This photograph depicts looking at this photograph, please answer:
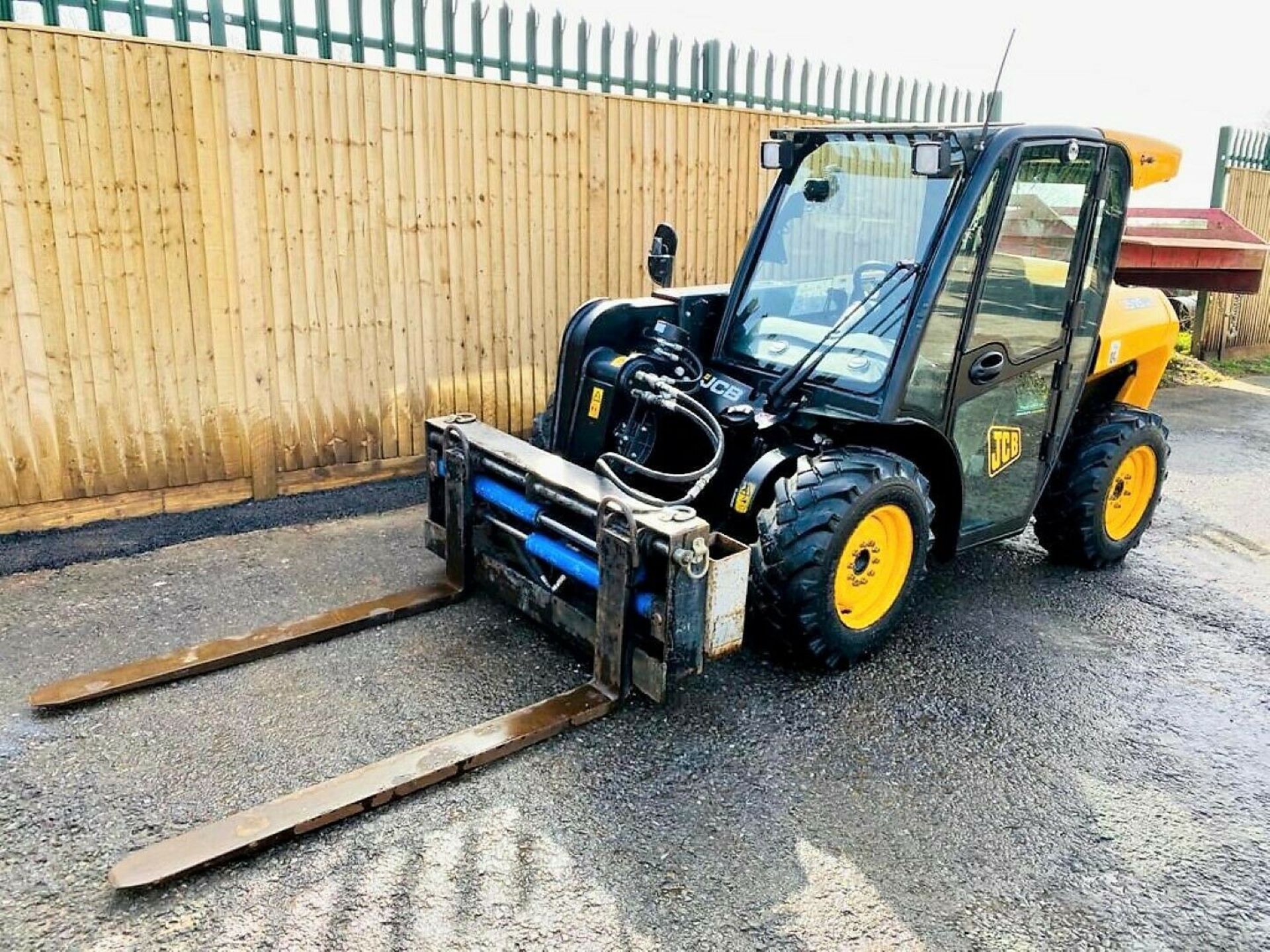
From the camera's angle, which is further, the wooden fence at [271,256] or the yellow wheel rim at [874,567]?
the wooden fence at [271,256]

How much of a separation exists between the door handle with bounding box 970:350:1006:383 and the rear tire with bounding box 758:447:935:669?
552mm

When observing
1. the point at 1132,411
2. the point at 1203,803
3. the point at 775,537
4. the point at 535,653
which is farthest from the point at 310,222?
the point at 1203,803

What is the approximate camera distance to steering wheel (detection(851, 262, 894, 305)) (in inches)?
163

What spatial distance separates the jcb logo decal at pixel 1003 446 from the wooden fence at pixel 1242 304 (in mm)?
8575

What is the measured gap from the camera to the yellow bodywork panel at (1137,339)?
5.10 meters

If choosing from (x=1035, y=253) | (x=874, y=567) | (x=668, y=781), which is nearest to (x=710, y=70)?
(x=1035, y=253)

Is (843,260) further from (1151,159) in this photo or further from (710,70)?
(710,70)

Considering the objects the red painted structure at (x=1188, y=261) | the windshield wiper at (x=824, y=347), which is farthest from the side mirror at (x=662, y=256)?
the red painted structure at (x=1188, y=261)

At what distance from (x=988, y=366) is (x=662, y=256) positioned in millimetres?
1563

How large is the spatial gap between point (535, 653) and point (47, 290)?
3.17 m

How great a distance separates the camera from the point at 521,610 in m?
4.19

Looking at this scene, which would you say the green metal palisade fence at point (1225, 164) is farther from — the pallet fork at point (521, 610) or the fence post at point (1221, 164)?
the pallet fork at point (521, 610)

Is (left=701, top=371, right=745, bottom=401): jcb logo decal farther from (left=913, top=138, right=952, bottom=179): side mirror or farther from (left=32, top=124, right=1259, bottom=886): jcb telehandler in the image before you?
(left=913, top=138, right=952, bottom=179): side mirror

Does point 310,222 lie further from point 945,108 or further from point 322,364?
point 945,108
